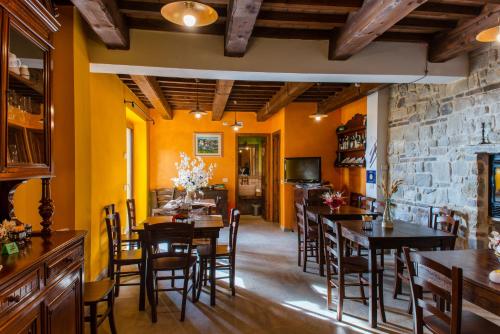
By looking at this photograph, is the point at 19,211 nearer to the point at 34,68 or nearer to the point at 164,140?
the point at 34,68

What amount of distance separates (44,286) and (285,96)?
4.63 m

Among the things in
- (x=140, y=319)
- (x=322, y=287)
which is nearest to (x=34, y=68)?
(x=140, y=319)

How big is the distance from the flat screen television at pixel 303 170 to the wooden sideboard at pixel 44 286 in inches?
207

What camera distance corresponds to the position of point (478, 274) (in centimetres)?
198

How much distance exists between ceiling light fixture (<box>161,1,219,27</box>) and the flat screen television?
4968mm

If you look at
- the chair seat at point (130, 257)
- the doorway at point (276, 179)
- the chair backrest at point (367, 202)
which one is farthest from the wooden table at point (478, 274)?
the doorway at point (276, 179)

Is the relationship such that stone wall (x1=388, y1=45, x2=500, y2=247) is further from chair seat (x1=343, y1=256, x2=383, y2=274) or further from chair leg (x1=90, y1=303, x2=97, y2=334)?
chair leg (x1=90, y1=303, x2=97, y2=334)

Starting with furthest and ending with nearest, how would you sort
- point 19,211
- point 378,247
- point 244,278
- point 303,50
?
point 244,278
point 303,50
point 378,247
point 19,211

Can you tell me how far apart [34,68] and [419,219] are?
4834mm

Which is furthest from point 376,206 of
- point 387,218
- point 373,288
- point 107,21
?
point 107,21

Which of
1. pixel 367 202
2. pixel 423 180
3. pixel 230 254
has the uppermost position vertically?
pixel 423 180

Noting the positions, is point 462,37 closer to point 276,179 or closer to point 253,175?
point 276,179

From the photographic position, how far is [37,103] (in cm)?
198

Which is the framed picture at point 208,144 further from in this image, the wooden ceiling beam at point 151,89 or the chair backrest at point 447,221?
the chair backrest at point 447,221
